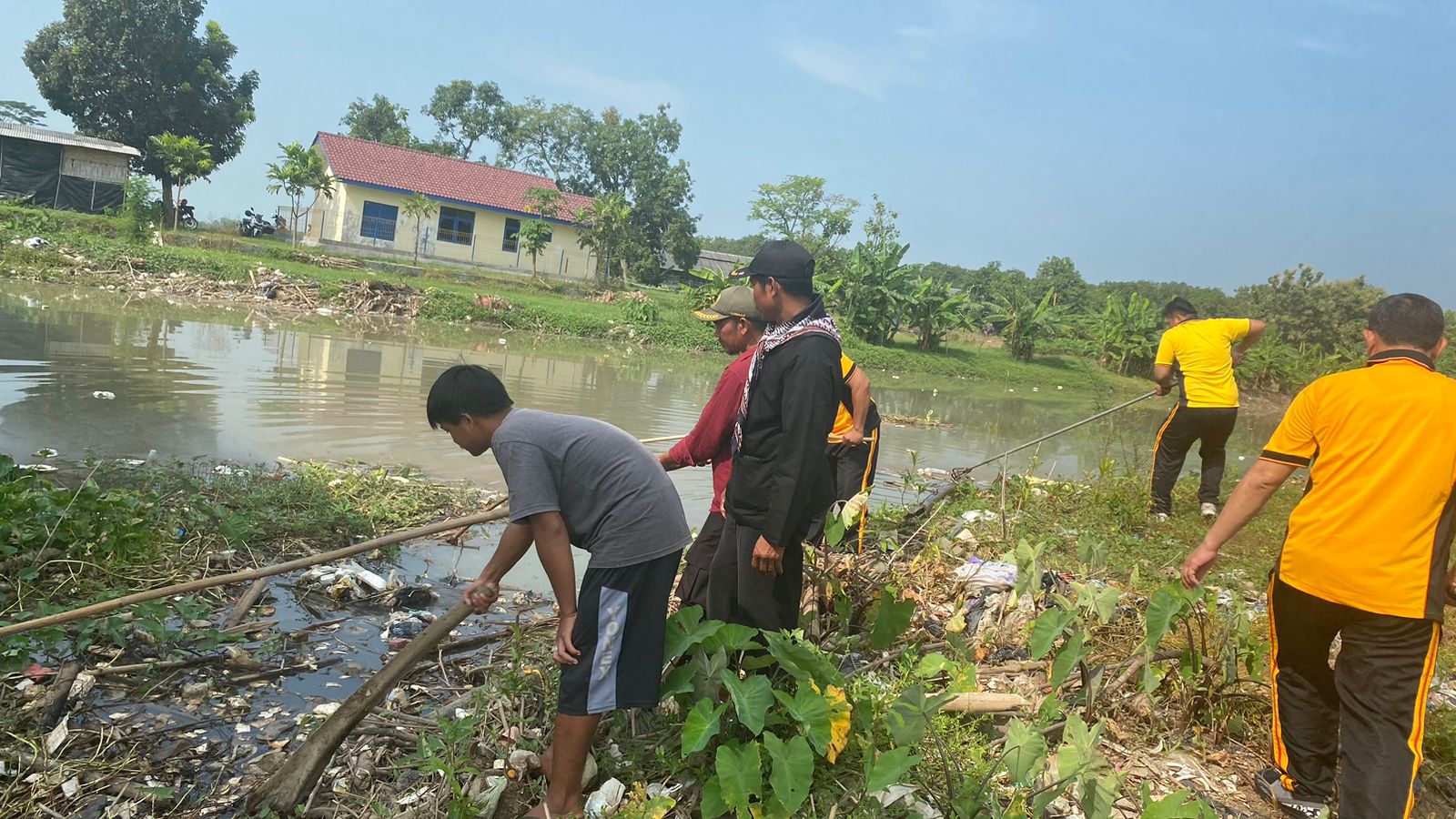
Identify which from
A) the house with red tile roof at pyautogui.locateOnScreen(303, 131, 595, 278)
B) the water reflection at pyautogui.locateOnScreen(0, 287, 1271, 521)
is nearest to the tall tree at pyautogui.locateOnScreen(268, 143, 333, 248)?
the house with red tile roof at pyautogui.locateOnScreen(303, 131, 595, 278)

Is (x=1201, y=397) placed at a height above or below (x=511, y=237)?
below

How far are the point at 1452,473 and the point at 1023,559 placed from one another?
1.38m

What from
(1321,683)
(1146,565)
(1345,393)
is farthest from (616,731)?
Result: (1146,565)

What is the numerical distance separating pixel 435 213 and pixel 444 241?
3.55ft

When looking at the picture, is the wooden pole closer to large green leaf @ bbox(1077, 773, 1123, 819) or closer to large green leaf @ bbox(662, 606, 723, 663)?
large green leaf @ bbox(662, 606, 723, 663)

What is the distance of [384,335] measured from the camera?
1700 centimetres

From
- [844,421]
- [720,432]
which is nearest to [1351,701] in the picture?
[720,432]

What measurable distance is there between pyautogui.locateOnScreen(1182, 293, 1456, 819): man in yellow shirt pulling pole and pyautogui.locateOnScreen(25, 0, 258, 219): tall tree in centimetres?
3475

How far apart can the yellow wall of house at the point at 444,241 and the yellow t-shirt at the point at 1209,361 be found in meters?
29.1

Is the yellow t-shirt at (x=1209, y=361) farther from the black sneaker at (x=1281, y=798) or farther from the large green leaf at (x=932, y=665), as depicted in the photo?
the large green leaf at (x=932, y=665)

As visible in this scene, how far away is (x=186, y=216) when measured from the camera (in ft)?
97.9

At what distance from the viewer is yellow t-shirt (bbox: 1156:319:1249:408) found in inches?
264

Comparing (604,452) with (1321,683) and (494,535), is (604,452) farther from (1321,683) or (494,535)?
(494,535)

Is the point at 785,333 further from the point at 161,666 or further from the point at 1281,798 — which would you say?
the point at 161,666
